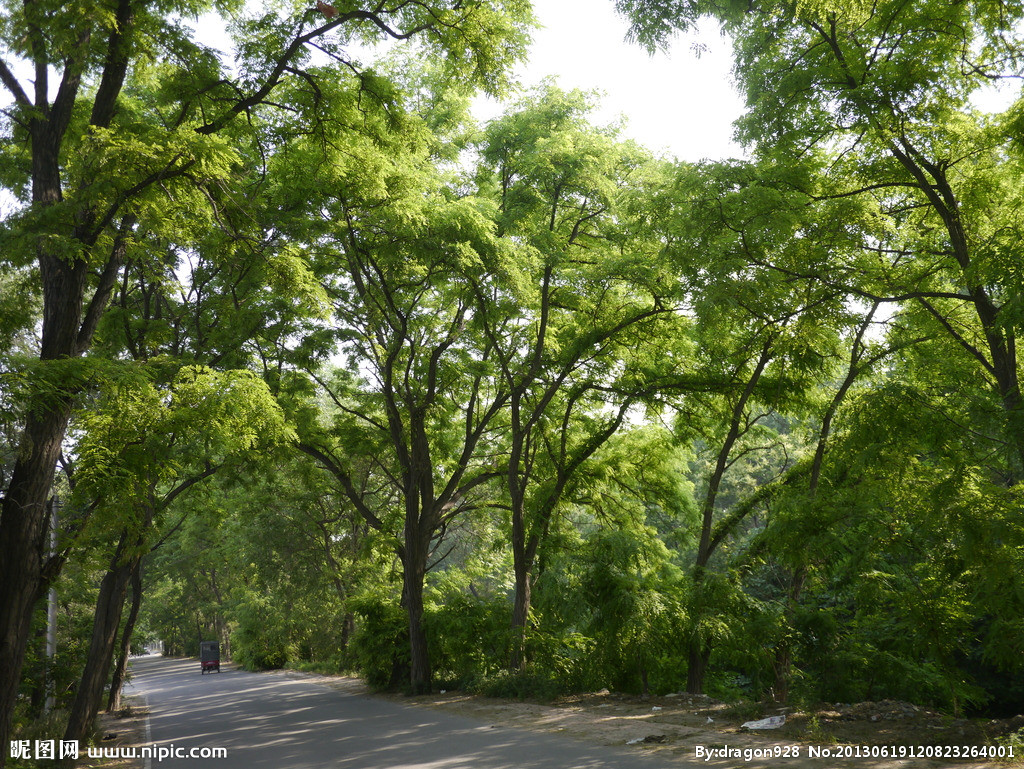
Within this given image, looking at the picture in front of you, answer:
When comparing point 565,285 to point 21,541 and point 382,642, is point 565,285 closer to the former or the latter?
point 382,642

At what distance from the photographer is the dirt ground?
701 centimetres

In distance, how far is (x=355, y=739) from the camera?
1102cm

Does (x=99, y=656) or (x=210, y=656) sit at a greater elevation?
(x=99, y=656)

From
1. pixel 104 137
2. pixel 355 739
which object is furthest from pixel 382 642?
pixel 104 137

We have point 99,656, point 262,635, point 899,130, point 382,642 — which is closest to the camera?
point 899,130

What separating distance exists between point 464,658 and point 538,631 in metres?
2.41

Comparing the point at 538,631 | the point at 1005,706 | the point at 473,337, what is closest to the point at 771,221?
the point at 473,337

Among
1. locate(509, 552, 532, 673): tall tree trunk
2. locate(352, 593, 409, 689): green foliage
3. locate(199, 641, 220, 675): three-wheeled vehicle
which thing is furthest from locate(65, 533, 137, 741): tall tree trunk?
locate(199, 641, 220, 675): three-wheeled vehicle

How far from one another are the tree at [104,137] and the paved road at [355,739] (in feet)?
14.0

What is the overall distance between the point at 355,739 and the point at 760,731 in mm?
5990

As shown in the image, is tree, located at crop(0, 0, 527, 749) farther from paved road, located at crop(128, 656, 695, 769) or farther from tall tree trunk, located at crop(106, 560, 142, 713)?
tall tree trunk, located at crop(106, 560, 142, 713)

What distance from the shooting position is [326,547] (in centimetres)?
2828

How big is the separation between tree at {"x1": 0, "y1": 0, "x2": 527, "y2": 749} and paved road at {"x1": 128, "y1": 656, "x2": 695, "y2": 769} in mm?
4257

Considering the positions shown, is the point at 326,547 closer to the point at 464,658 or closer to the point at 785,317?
the point at 464,658
